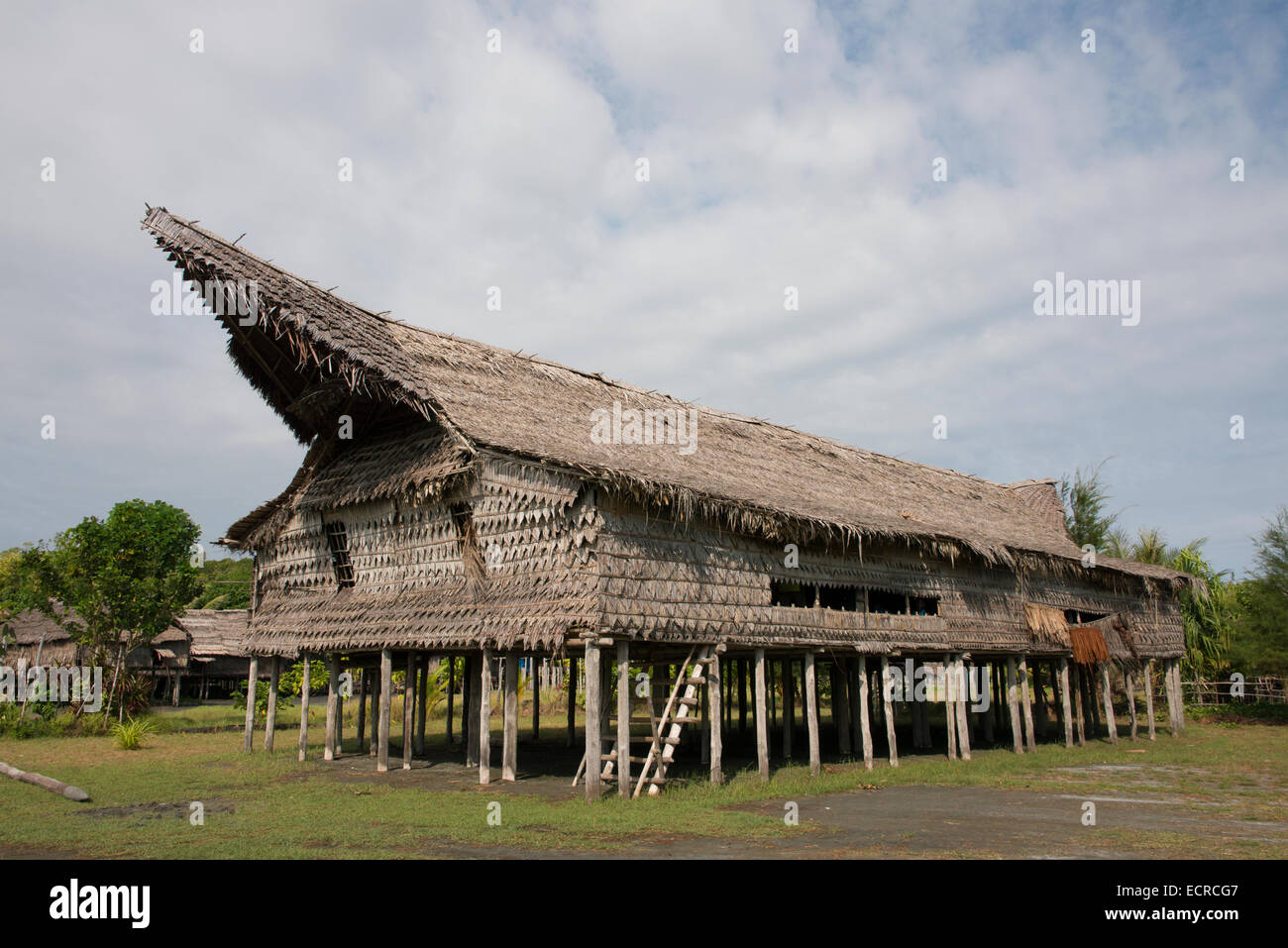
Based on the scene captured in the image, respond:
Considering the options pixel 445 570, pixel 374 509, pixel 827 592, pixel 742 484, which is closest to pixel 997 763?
pixel 827 592

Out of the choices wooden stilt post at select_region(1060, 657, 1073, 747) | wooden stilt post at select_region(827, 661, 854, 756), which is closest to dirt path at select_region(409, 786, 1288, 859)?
wooden stilt post at select_region(827, 661, 854, 756)

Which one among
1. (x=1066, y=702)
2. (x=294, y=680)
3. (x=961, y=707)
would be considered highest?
(x=294, y=680)

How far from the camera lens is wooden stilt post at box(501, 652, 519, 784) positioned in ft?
44.9

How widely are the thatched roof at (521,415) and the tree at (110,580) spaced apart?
7158 mm

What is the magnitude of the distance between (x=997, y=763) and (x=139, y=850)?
15.7m

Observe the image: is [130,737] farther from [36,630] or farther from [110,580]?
[36,630]

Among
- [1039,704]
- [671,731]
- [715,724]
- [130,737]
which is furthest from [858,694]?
[130,737]

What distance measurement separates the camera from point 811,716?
53.0ft

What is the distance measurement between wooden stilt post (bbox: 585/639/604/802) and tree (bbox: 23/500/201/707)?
60.4ft

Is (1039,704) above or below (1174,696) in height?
below

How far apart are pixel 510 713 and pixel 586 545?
3180 millimetres

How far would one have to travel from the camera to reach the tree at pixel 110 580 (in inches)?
979

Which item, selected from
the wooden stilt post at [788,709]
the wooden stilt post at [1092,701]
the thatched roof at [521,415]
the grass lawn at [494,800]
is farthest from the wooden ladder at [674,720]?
the wooden stilt post at [1092,701]

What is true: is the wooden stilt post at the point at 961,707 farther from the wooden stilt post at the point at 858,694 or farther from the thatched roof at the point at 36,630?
the thatched roof at the point at 36,630
